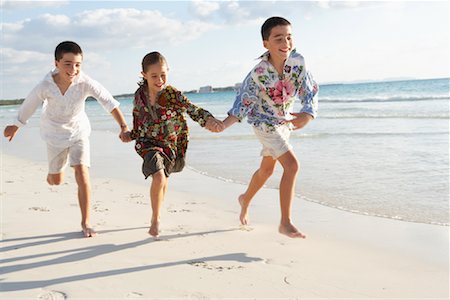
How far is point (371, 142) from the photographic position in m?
9.84

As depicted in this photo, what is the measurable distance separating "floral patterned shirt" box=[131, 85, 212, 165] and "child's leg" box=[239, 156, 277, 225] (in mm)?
659

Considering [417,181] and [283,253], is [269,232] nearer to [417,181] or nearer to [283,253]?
[283,253]

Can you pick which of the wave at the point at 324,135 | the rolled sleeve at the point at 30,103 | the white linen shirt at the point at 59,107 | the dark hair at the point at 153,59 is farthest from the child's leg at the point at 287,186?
the wave at the point at 324,135

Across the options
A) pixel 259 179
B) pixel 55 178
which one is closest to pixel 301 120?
pixel 259 179

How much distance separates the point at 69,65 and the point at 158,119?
2.97 ft

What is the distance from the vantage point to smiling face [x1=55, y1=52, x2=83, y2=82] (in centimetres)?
446

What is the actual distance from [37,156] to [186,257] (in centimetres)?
701

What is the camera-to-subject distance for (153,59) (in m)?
4.34

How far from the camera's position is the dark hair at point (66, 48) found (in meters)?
4.45

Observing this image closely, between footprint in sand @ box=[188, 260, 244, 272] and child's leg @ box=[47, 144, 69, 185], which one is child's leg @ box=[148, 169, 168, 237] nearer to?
footprint in sand @ box=[188, 260, 244, 272]

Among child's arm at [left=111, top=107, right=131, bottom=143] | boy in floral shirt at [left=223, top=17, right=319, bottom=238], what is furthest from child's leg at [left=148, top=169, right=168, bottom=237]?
boy in floral shirt at [left=223, top=17, right=319, bottom=238]

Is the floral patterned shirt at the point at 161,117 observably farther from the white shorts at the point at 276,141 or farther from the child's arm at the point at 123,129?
the white shorts at the point at 276,141

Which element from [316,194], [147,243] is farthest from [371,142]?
[147,243]

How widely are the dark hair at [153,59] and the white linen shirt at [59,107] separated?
636 millimetres
